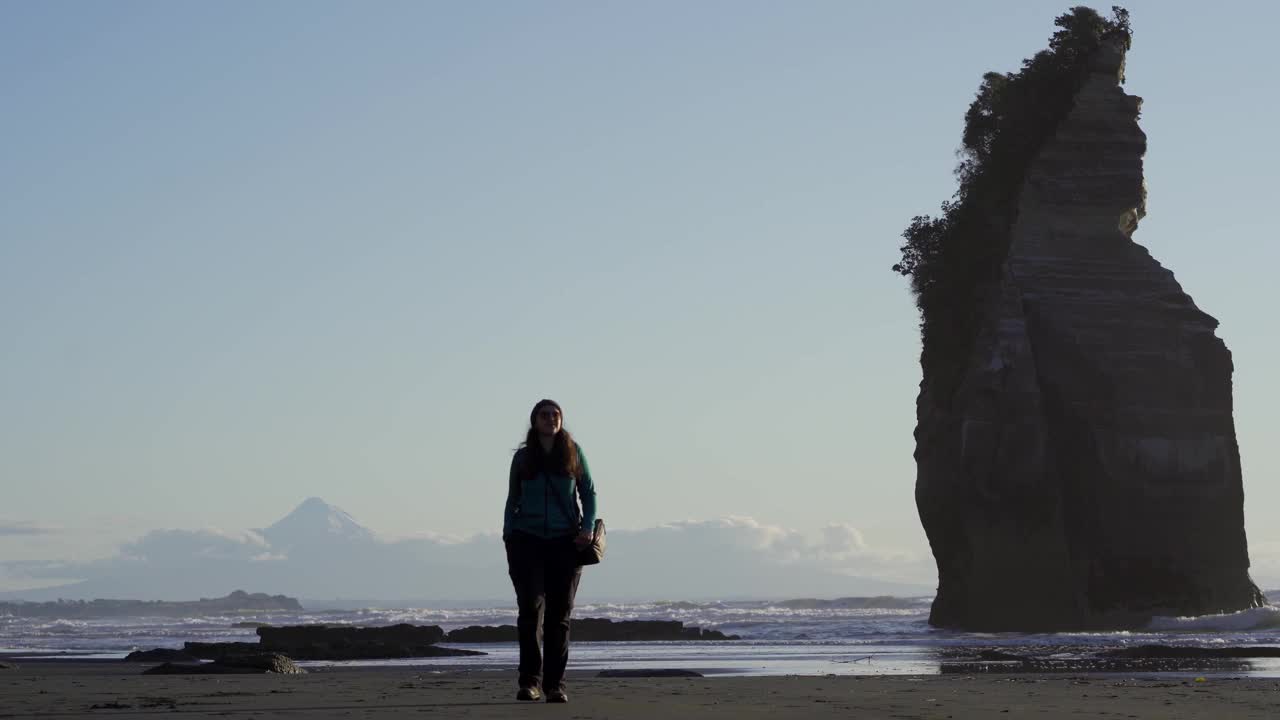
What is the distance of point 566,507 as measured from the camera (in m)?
9.90

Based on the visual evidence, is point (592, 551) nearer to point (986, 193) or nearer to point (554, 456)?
point (554, 456)

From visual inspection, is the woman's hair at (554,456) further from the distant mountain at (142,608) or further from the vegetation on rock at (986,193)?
the distant mountain at (142,608)

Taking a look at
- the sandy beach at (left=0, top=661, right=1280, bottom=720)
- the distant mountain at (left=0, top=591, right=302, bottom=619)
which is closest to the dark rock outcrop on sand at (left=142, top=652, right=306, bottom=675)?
the sandy beach at (left=0, top=661, right=1280, bottom=720)

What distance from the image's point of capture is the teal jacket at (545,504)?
9891 millimetres

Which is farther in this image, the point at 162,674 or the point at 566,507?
the point at 162,674

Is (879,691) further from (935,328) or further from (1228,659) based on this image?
(935,328)

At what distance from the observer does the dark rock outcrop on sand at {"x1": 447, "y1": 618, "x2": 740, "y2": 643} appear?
36.8 meters

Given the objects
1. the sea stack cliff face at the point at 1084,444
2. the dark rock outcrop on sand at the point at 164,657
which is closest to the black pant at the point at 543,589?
the dark rock outcrop on sand at the point at 164,657

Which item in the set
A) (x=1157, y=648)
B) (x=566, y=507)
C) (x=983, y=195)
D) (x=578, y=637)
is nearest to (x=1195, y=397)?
(x=983, y=195)

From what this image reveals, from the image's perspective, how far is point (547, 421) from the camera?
9.97 meters

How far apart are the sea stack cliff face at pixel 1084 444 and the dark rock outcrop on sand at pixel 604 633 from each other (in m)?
8.75

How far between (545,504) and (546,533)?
180 millimetres

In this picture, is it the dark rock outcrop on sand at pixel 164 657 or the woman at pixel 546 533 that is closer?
the woman at pixel 546 533

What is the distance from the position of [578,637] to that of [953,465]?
42.2 ft
